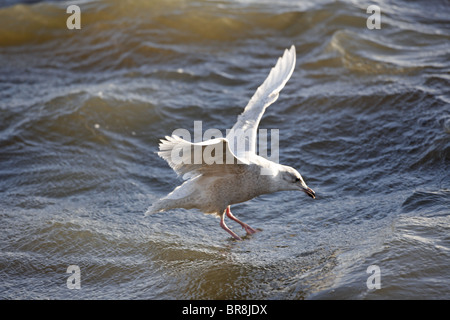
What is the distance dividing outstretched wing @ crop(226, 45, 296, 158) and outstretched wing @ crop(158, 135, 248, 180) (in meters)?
0.34

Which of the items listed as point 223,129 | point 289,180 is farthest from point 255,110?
point 223,129

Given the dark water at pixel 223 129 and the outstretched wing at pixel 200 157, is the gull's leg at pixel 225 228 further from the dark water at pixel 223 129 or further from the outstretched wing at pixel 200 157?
the outstretched wing at pixel 200 157

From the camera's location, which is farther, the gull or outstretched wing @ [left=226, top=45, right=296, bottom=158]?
outstretched wing @ [left=226, top=45, right=296, bottom=158]

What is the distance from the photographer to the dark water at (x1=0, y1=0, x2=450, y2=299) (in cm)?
486

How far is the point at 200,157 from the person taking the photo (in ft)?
16.3

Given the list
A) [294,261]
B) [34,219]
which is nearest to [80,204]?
[34,219]

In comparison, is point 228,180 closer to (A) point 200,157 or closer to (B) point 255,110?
(A) point 200,157

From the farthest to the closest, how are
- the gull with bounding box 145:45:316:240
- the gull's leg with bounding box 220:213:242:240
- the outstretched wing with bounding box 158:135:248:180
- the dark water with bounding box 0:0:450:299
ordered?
1. the gull's leg with bounding box 220:213:242:240
2. the gull with bounding box 145:45:316:240
3. the dark water with bounding box 0:0:450:299
4. the outstretched wing with bounding box 158:135:248:180

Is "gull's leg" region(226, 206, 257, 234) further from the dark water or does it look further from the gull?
the dark water

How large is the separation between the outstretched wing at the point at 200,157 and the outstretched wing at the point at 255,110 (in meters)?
0.34

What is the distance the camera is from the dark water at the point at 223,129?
4.86 metres

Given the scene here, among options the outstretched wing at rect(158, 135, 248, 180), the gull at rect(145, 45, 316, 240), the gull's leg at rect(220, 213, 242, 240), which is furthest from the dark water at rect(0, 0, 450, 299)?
the outstretched wing at rect(158, 135, 248, 180)

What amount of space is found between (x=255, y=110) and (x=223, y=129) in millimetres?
1988
